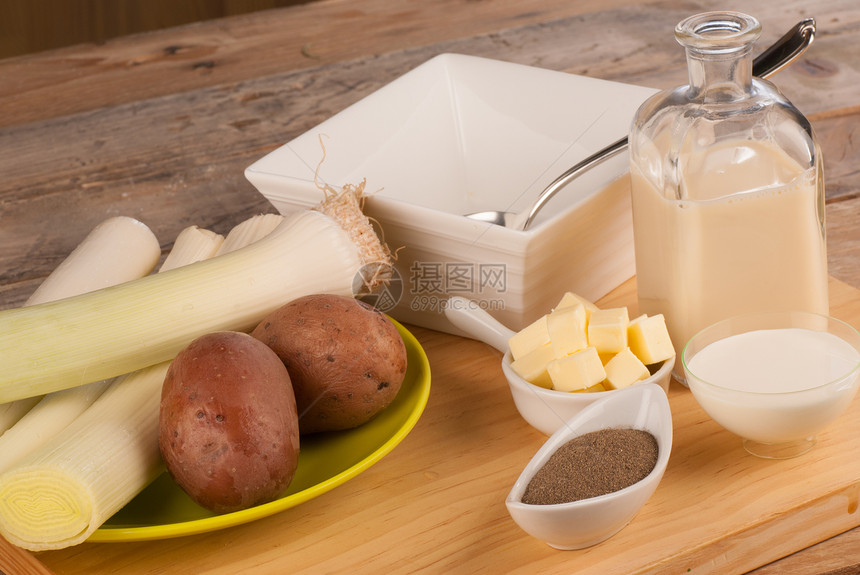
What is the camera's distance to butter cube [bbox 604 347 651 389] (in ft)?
2.54

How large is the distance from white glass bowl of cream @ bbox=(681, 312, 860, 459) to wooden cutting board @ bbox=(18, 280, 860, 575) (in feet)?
0.13

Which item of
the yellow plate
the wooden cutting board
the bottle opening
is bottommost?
the wooden cutting board

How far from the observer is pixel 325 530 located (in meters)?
0.74

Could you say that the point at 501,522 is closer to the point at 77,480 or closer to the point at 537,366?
the point at 537,366

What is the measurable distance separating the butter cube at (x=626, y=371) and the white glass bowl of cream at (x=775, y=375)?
4 centimetres

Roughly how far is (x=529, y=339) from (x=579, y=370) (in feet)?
0.19

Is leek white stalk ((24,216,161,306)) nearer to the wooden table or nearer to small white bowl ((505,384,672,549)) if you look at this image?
the wooden table

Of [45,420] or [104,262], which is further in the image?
[104,262]

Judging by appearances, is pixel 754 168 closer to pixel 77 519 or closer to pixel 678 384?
pixel 678 384

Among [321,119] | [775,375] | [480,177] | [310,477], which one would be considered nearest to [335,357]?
[310,477]

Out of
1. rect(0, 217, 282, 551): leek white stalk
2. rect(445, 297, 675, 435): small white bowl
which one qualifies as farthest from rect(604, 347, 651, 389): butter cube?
rect(0, 217, 282, 551): leek white stalk

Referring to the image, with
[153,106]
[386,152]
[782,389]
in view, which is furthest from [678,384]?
[153,106]

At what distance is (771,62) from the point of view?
96cm

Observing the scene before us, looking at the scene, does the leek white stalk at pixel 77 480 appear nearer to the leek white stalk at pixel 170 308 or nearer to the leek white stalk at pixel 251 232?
the leek white stalk at pixel 170 308
